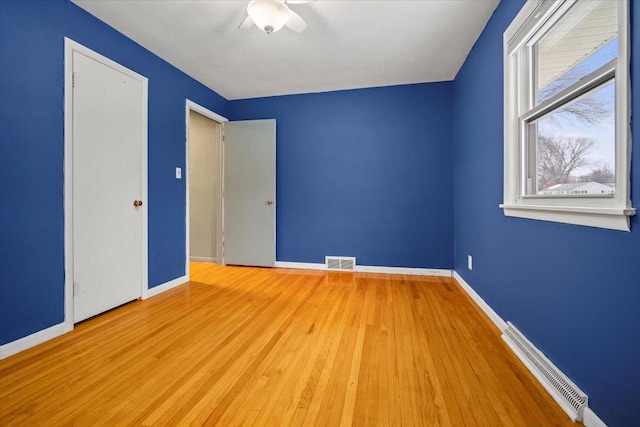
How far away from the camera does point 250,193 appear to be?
397 cm

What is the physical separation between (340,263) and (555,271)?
261cm

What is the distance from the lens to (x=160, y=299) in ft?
8.81

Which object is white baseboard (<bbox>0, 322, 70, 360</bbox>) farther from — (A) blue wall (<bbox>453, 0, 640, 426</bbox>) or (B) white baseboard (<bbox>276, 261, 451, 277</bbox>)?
(A) blue wall (<bbox>453, 0, 640, 426</bbox>)

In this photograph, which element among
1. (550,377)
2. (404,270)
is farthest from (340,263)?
(550,377)

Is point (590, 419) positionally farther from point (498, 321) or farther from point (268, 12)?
point (268, 12)

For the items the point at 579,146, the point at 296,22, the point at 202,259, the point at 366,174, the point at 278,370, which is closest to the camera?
the point at 579,146

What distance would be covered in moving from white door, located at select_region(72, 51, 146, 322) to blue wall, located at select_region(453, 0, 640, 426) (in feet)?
10.4

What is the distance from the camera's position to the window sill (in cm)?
99

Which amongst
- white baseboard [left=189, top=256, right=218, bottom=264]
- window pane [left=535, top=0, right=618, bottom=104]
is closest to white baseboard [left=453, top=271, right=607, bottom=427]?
window pane [left=535, top=0, right=618, bottom=104]

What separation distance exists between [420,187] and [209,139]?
3.25 meters

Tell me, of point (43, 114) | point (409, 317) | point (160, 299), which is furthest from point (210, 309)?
point (43, 114)

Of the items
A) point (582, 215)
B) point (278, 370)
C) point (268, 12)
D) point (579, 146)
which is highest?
point (268, 12)

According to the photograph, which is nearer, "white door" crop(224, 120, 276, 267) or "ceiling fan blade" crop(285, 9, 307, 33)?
"ceiling fan blade" crop(285, 9, 307, 33)

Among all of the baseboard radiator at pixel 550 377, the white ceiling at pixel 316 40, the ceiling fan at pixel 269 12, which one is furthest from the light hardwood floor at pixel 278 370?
the white ceiling at pixel 316 40
